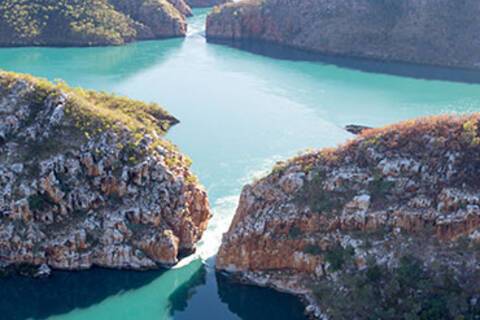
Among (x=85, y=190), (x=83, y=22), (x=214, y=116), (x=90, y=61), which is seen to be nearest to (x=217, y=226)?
(x=85, y=190)

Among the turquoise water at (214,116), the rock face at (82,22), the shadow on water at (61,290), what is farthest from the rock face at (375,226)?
the rock face at (82,22)

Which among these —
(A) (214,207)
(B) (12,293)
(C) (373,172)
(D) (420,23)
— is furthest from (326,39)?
(B) (12,293)

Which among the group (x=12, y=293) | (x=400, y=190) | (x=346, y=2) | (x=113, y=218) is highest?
(x=346, y=2)

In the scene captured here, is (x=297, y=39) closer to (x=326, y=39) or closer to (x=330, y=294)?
(x=326, y=39)

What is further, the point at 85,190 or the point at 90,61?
the point at 90,61

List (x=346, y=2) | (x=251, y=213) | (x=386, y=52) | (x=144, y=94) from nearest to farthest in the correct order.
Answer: (x=251, y=213), (x=144, y=94), (x=386, y=52), (x=346, y=2)

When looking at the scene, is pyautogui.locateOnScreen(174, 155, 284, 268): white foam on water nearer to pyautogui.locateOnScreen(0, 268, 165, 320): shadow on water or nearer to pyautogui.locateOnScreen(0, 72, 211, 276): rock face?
pyautogui.locateOnScreen(0, 72, 211, 276): rock face

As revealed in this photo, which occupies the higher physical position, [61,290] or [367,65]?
[367,65]

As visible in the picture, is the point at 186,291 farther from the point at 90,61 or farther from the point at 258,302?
the point at 90,61
